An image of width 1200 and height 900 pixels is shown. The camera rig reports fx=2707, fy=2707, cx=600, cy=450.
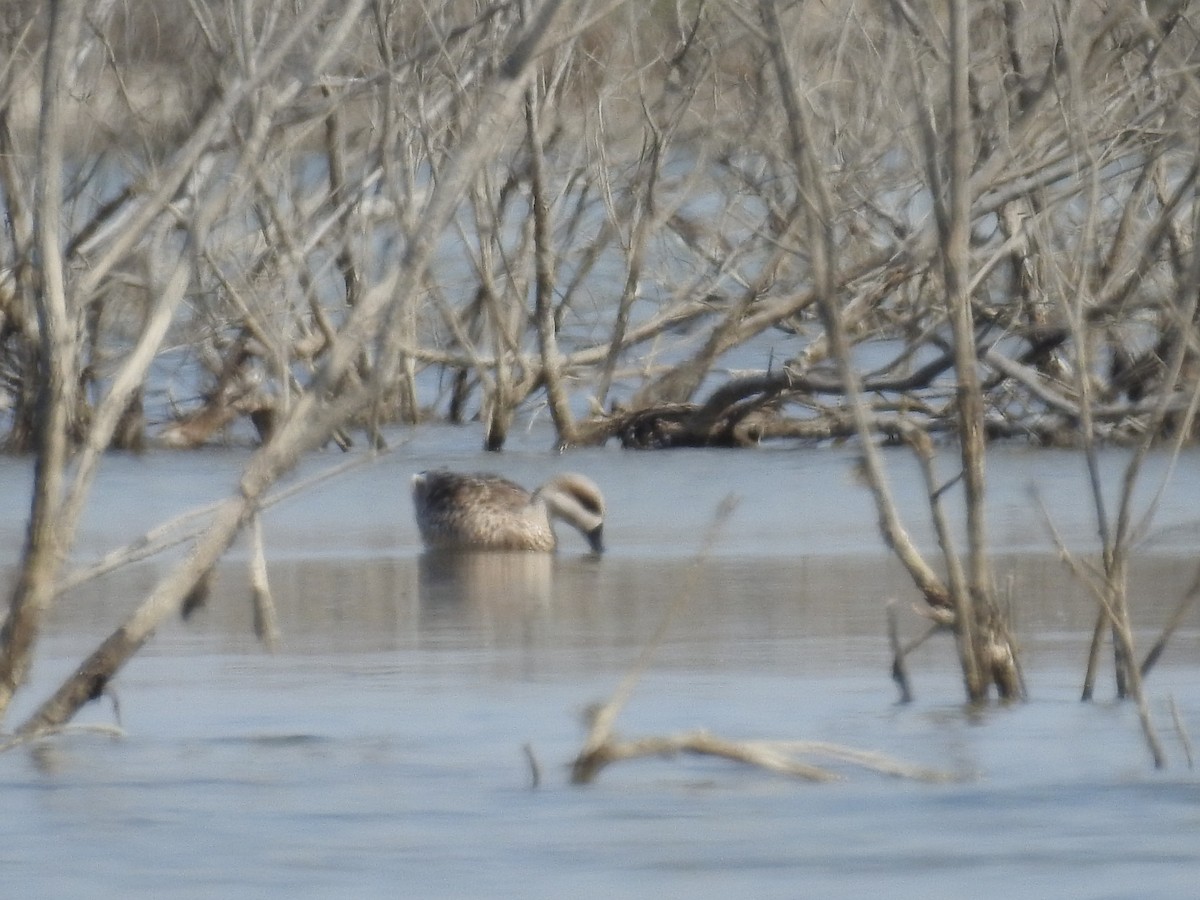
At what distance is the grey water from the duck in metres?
0.69

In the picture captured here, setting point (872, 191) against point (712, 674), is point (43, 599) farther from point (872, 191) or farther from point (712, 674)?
point (872, 191)

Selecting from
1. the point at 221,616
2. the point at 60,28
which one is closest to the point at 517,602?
the point at 221,616

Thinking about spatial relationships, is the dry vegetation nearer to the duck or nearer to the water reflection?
the duck

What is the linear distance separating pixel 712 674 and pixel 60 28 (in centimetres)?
278

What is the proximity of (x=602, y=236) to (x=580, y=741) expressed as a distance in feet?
29.8

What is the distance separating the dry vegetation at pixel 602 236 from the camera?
6238 millimetres

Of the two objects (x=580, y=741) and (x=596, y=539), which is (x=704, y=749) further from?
(x=596, y=539)

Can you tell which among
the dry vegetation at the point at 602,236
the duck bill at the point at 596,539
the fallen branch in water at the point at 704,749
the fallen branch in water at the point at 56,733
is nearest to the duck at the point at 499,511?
the duck bill at the point at 596,539

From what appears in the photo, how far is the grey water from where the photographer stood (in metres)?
5.45

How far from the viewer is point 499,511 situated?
12.6 metres

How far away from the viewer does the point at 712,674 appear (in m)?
7.71

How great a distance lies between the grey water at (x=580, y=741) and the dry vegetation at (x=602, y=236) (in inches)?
12.7

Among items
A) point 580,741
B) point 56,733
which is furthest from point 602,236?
point 56,733

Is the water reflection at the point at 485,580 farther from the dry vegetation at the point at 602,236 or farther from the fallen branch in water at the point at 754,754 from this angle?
the fallen branch in water at the point at 754,754
